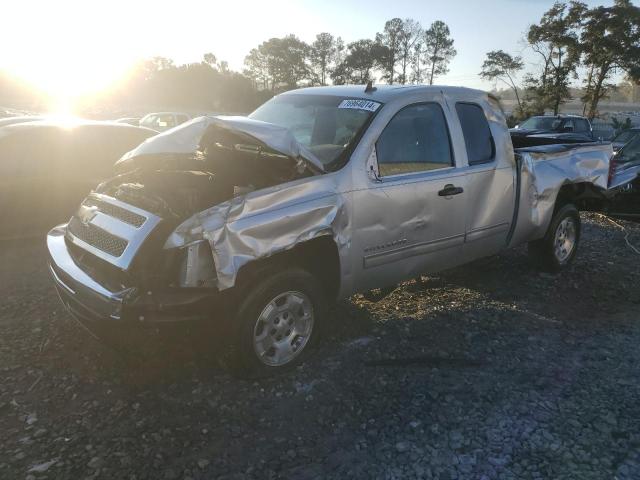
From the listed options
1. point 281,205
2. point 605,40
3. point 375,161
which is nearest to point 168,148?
point 281,205

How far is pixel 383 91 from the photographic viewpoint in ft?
13.0

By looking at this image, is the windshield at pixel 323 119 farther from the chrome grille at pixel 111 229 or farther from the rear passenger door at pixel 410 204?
the chrome grille at pixel 111 229

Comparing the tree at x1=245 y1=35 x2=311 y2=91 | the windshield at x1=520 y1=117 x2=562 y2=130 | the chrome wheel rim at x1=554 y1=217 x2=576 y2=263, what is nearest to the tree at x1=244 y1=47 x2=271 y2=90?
the tree at x1=245 y1=35 x2=311 y2=91

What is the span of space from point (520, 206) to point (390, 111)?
70.0 inches

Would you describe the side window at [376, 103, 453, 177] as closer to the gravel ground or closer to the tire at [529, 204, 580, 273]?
the gravel ground

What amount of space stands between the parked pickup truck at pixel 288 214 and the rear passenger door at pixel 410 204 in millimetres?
11

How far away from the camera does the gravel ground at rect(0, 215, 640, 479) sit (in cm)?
257

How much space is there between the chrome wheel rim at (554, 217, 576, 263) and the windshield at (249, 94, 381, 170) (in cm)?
285

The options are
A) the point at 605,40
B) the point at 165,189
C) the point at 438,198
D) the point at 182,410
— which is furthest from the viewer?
the point at 605,40

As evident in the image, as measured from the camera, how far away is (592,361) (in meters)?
3.68

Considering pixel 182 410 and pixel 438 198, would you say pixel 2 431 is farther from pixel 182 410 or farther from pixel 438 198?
pixel 438 198

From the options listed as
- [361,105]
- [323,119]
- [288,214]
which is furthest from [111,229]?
[361,105]

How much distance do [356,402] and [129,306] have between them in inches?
56.0

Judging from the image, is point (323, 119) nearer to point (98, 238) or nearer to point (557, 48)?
point (98, 238)
